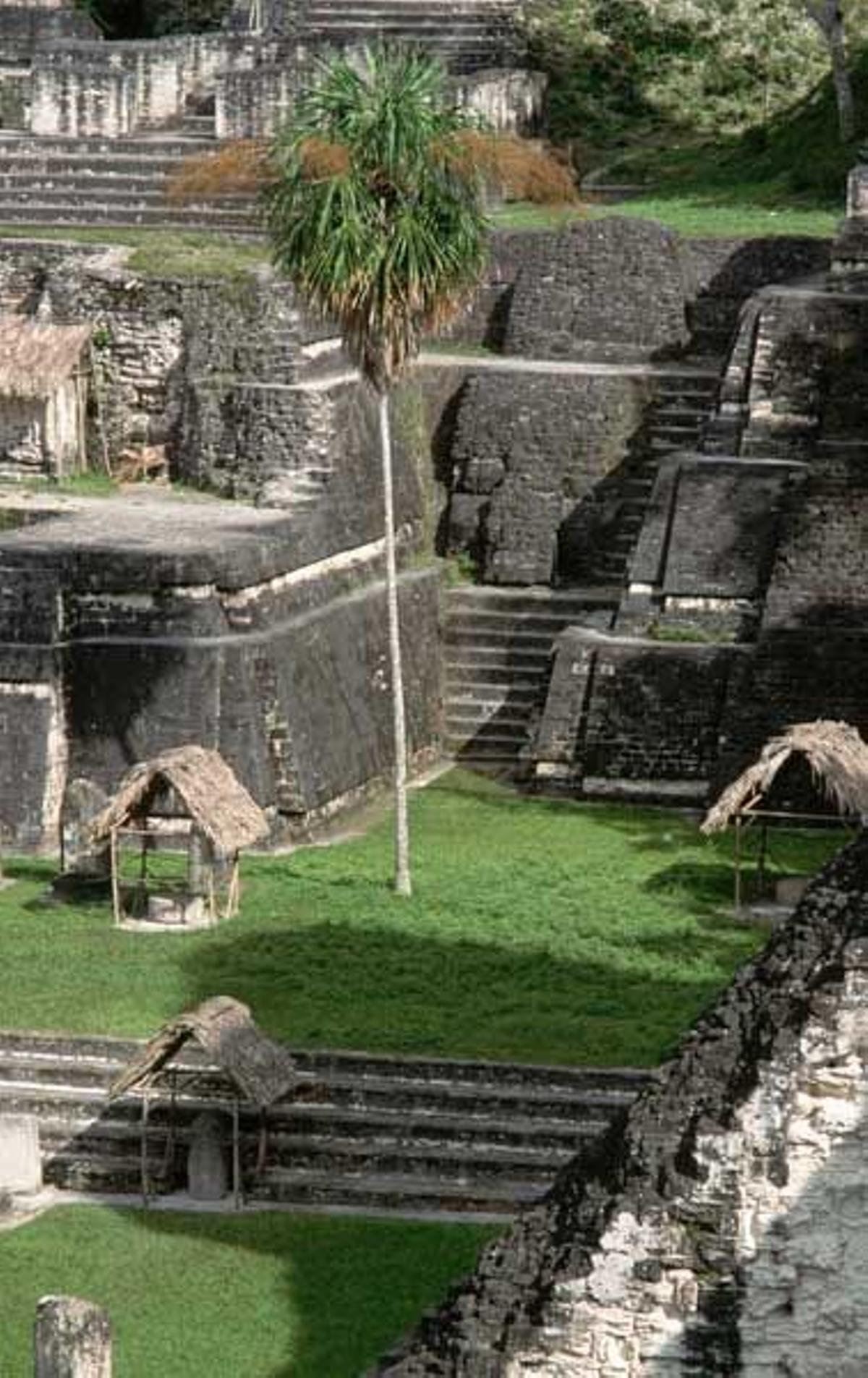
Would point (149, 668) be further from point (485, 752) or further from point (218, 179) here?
point (218, 179)

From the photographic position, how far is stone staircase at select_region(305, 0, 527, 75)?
1580 inches

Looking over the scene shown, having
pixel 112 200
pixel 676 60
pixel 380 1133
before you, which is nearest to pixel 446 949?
pixel 380 1133

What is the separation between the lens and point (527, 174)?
3509 cm

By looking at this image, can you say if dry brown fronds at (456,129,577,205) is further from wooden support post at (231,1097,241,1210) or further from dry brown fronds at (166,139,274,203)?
wooden support post at (231,1097,241,1210)

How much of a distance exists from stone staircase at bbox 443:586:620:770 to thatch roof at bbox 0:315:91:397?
3.25 meters

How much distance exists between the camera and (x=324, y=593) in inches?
1218

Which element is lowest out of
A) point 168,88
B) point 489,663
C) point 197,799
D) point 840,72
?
point 489,663

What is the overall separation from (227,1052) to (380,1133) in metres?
1.10

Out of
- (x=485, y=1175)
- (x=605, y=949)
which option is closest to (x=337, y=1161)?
(x=485, y=1175)

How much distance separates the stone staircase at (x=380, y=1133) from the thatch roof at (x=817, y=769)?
3487 millimetres

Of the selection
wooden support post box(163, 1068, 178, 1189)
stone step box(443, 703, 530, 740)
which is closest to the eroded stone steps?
stone step box(443, 703, 530, 740)

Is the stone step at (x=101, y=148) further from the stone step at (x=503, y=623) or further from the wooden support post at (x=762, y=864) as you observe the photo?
the wooden support post at (x=762, y=864)

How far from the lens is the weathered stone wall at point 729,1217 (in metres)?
15.8

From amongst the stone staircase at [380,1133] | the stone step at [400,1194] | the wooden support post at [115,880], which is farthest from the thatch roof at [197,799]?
the stone step at [400,1194]
